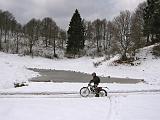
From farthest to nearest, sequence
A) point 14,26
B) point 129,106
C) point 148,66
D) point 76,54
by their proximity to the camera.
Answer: point 14,26 → point 76,54 → point 148,66 → point 129,106

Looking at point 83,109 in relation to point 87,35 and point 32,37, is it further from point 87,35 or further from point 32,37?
point 87,35

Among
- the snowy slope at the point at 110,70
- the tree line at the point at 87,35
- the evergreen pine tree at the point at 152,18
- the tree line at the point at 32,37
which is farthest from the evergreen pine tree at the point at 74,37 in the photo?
the evergreen pine tree at the point at 152,18

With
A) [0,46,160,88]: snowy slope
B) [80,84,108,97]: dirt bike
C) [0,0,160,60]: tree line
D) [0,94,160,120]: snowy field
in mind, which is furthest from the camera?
[0,0,160,60]: tree line

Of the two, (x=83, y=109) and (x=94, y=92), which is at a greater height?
(x=94, y=92)

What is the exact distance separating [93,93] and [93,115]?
6.18 metres

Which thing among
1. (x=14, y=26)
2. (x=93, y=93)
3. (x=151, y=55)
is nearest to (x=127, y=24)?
(x=151, y=55)

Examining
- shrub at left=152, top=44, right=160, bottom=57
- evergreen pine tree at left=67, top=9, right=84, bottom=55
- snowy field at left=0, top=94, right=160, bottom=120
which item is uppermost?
evergreen pine tree at left=67, top=9, right=84, bottom=55

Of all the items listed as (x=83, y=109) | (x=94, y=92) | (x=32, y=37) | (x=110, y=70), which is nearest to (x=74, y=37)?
(x=32, y=37)

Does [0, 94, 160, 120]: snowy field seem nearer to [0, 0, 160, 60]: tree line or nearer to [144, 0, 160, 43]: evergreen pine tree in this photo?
[0, 0, 160, 60]: tree line

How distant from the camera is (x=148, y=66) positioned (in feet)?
135

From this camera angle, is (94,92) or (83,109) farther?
(94,92)

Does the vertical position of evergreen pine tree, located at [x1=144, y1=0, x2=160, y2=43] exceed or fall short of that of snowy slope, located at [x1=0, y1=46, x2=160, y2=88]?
it exceeds it

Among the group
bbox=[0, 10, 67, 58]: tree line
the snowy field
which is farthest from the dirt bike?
bbox=[0, 10, 67, 58]: tree line

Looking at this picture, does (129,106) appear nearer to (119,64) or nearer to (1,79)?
(1,79)
